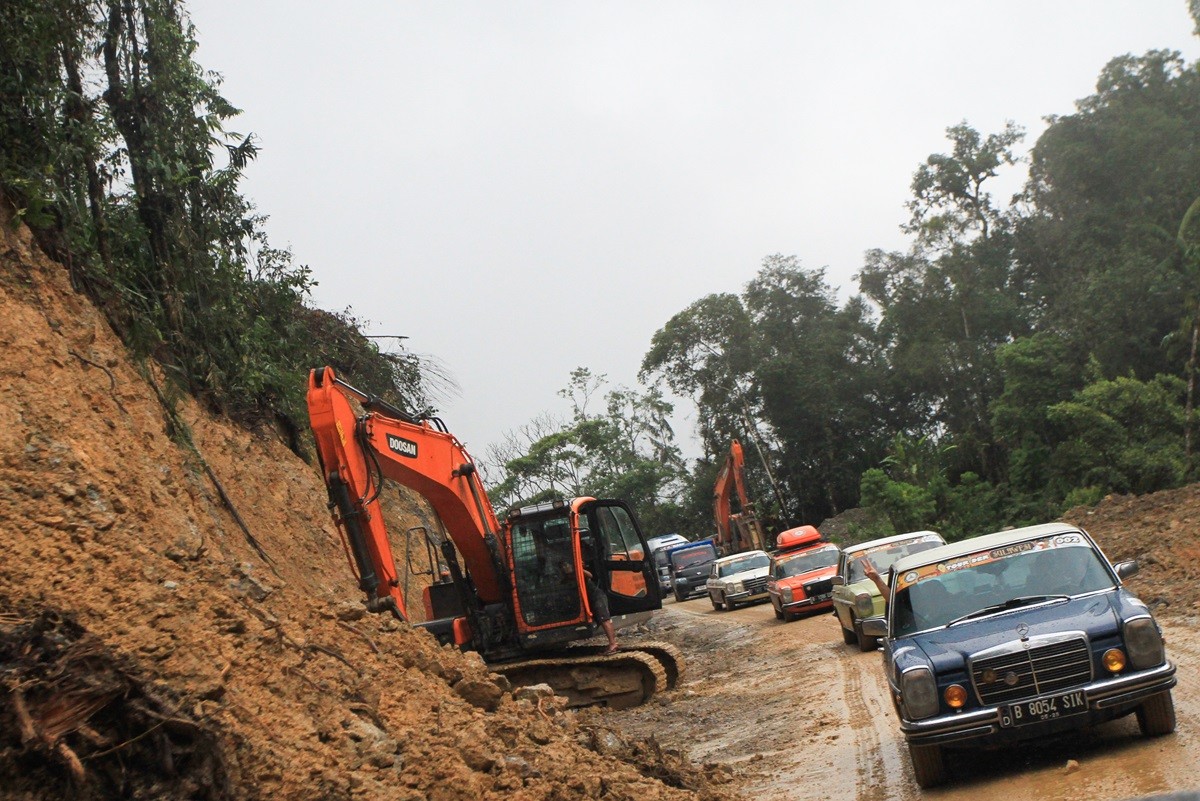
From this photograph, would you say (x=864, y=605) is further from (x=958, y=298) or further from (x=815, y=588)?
(x=958, y=298)

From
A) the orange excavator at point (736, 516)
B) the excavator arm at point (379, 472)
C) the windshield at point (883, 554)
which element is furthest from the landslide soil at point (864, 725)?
the orange excavator at point (736, 516)

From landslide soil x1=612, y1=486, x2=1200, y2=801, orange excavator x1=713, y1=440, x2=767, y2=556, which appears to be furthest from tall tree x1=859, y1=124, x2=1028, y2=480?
landslide soil x1=612, y1=486, x2=1200, y2=801

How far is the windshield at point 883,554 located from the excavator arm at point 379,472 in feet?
19.1

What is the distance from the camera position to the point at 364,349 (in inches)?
1147

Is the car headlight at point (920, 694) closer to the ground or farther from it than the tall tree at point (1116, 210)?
closer to the ground

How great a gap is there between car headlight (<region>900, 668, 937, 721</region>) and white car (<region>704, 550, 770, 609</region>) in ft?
80.0

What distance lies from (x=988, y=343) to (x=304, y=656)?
165 feet

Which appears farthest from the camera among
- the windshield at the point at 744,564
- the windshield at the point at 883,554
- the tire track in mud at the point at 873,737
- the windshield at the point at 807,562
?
the windshield at the point at 744,564

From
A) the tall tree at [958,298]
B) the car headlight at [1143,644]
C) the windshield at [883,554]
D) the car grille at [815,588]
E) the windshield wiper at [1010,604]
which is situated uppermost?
the tall tree at [958,298]

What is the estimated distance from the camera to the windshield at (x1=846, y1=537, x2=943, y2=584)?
18.2 meters

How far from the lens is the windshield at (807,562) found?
83.0 feet

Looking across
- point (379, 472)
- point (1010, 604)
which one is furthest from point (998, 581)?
point (379, 472)

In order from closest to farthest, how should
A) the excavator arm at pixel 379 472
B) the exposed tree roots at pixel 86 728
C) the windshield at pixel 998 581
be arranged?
1. the exposed tree roots at pixel 86 728
2. the windshield at pixel 998 581
3. the excavator arm at pixel 379 472

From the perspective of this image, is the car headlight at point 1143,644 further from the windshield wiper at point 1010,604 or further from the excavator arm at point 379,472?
the excavator arm at point 379,472
